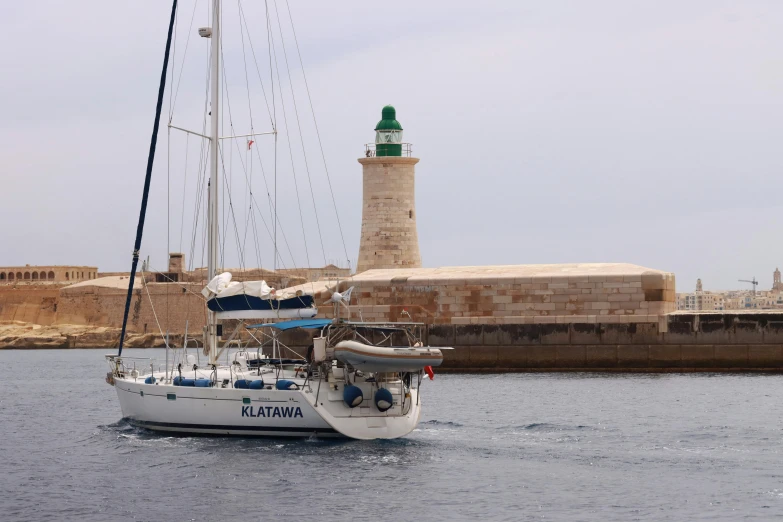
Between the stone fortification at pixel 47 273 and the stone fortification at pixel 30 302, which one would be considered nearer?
the stone fortification at pixel 30 302

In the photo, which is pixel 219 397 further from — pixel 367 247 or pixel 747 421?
pixel 367 247

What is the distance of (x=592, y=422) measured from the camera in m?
23.0

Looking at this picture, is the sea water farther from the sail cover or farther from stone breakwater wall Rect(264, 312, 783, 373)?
stone breakwater wall Rect(264, 312, 783, 373)

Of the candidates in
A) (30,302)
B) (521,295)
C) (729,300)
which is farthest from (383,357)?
(729,300)

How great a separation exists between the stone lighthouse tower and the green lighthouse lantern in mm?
400

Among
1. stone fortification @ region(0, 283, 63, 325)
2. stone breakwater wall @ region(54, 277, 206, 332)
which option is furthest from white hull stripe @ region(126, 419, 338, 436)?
stone fortification @ region(0, 283, 63, 325)

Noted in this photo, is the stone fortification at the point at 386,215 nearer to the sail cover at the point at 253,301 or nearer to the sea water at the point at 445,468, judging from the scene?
the sea water at the point at 445,468

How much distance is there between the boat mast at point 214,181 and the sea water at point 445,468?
2.00m

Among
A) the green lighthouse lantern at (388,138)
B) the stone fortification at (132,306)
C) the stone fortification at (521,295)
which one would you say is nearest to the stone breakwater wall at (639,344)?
the stone fortification at (521,295)

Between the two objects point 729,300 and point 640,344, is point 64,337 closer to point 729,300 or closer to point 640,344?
point 640,344

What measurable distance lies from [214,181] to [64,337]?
53.0 metres

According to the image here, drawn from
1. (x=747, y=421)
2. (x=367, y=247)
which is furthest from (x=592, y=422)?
(x=367, y=247)

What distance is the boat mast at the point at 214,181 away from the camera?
21.7m

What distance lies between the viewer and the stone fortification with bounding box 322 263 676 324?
114 feet
